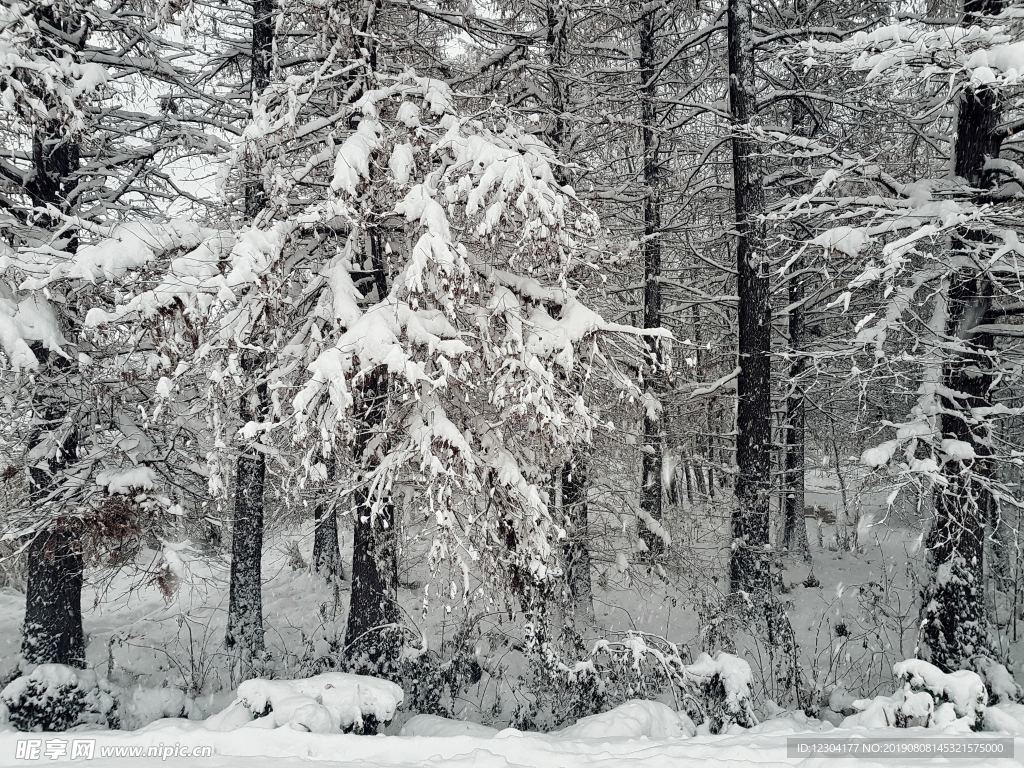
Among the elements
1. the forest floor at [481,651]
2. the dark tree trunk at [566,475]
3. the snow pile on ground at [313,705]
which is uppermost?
the dark tree trunk at [566,475]

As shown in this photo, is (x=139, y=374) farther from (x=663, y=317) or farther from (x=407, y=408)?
(x=663, y=317)

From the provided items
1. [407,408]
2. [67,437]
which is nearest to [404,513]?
[407,408]

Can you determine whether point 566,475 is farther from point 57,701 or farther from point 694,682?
point 57,701

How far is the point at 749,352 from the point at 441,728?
262 inches

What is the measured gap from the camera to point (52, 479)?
7.23 m

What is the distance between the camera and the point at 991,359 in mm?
6859

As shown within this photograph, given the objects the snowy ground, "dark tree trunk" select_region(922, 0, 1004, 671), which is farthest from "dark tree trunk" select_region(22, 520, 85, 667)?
"dark tree trunk" select_region(922, 0, 1004, 671)

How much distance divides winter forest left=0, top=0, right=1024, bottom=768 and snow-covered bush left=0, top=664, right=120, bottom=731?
4cm

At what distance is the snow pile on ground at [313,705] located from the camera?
5.06 metres

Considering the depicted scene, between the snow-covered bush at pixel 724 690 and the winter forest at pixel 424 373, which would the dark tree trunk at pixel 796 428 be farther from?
the snow-covered bush at pixel 724 690

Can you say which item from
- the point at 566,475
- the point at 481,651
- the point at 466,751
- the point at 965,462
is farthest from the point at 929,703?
the point at 481,651

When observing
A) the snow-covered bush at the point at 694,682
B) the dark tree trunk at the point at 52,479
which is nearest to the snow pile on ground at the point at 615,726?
the snow-covered bush at the point at 694,682

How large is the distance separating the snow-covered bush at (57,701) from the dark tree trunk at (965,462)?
9.76 meters

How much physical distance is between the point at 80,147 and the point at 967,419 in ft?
37.8
